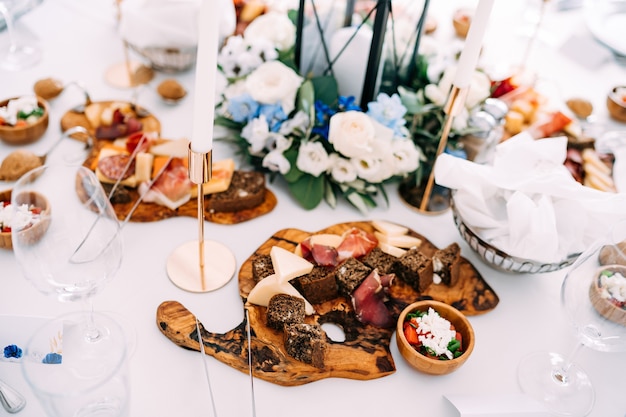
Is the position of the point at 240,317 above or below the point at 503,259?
below

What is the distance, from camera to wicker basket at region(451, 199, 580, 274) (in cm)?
95

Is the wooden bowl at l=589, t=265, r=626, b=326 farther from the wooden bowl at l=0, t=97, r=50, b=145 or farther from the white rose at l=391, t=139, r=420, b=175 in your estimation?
the wooden bowl at l=0, t=97, r=50, b=145

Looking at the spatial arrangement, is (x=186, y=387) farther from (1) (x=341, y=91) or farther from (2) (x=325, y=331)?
(1) (x=341, y=91)

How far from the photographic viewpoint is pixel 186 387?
82cm

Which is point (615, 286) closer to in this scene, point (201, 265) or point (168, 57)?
point (201, 265)

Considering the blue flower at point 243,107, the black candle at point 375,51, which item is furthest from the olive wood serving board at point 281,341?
the black candle at point 375,51

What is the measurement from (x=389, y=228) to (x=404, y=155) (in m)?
0.15

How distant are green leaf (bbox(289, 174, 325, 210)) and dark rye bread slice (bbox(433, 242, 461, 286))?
260mm

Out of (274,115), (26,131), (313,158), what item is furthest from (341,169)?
(26,131)

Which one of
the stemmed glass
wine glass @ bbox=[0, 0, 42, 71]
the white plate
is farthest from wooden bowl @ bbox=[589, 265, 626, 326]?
wine glass @ bbox=[0, 0, 42, 71]

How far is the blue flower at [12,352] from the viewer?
0.79m

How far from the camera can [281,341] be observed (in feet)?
2.87

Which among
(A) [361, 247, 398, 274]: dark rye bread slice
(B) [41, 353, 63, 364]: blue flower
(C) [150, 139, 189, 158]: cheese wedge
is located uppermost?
(C) [150, 139, 189, 158]: cheese wedge

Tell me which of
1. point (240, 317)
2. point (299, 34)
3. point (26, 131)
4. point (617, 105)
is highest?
point (299, 34)
